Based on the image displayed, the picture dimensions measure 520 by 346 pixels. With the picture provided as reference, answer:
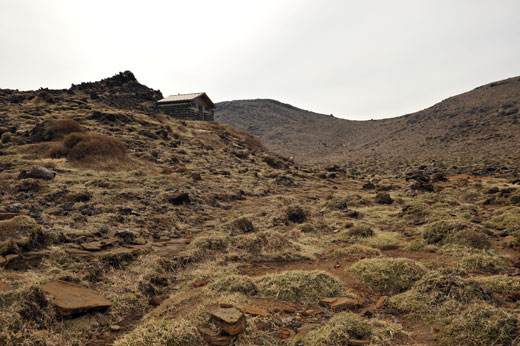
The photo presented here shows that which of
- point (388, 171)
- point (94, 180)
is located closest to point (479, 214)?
point (94, 180)

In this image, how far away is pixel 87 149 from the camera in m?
18.5

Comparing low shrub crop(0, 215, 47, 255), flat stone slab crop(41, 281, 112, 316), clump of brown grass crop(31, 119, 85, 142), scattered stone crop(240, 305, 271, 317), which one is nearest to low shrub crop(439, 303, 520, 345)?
→ scattered stone crop(240, 305, 271, 317)

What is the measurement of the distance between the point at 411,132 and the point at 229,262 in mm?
65748

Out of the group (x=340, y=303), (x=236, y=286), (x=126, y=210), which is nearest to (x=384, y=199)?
(x=340, y=303)

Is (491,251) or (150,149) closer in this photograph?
(491,251)

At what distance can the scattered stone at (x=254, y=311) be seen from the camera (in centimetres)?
498

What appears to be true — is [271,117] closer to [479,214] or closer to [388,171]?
[388,171]

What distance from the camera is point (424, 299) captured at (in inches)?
207

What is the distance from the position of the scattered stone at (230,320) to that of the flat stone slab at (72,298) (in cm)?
241

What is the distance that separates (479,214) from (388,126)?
69.9 m

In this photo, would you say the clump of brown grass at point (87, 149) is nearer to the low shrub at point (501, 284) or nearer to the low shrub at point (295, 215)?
the low shrub at point (295, 215)

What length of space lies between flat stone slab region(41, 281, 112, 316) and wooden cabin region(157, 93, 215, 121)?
132 ft

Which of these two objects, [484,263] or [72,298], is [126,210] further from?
[484,263]

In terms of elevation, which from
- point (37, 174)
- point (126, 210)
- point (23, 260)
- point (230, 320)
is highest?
point (37, 174)
